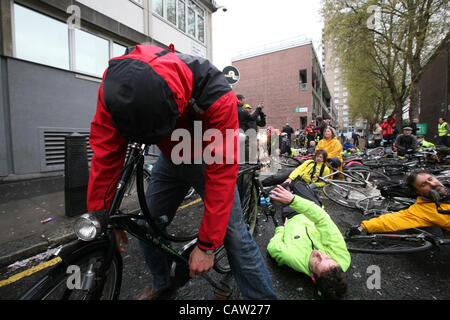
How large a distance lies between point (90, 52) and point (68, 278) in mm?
8398

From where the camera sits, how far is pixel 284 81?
92.5 feet

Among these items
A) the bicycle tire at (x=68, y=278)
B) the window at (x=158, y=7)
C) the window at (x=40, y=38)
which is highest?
the window at (x=158, y=7)

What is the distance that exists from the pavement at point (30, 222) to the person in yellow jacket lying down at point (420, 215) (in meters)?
3.63

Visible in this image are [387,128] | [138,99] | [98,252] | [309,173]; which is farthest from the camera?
[387,128]

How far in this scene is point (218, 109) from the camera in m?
1.07

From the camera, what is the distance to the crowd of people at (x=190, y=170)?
83cm

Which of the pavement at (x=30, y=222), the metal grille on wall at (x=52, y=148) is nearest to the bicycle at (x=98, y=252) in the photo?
the pavement at (x=30, y=222)

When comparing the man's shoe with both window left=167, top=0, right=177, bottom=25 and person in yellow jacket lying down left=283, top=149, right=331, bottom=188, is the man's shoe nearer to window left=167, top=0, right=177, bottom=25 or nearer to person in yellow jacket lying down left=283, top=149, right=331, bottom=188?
person in yellow jacket lying down left=283, top=149, right=331, bottom=188

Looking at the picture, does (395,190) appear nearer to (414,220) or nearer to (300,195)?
(414,220)

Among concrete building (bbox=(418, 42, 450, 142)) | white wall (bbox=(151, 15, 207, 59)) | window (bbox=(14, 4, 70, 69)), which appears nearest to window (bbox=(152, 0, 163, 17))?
white wall (bbox=(151, 15, 207, 59))

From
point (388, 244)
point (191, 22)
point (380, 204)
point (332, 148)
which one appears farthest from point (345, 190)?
point (191, 22)

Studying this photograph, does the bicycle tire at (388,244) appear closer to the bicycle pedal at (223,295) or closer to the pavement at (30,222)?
the bicycle pedal at (223,295)

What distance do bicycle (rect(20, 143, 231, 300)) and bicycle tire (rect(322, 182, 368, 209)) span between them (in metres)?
3.66

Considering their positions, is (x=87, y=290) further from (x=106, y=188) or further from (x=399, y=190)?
(x=399, y=190)
